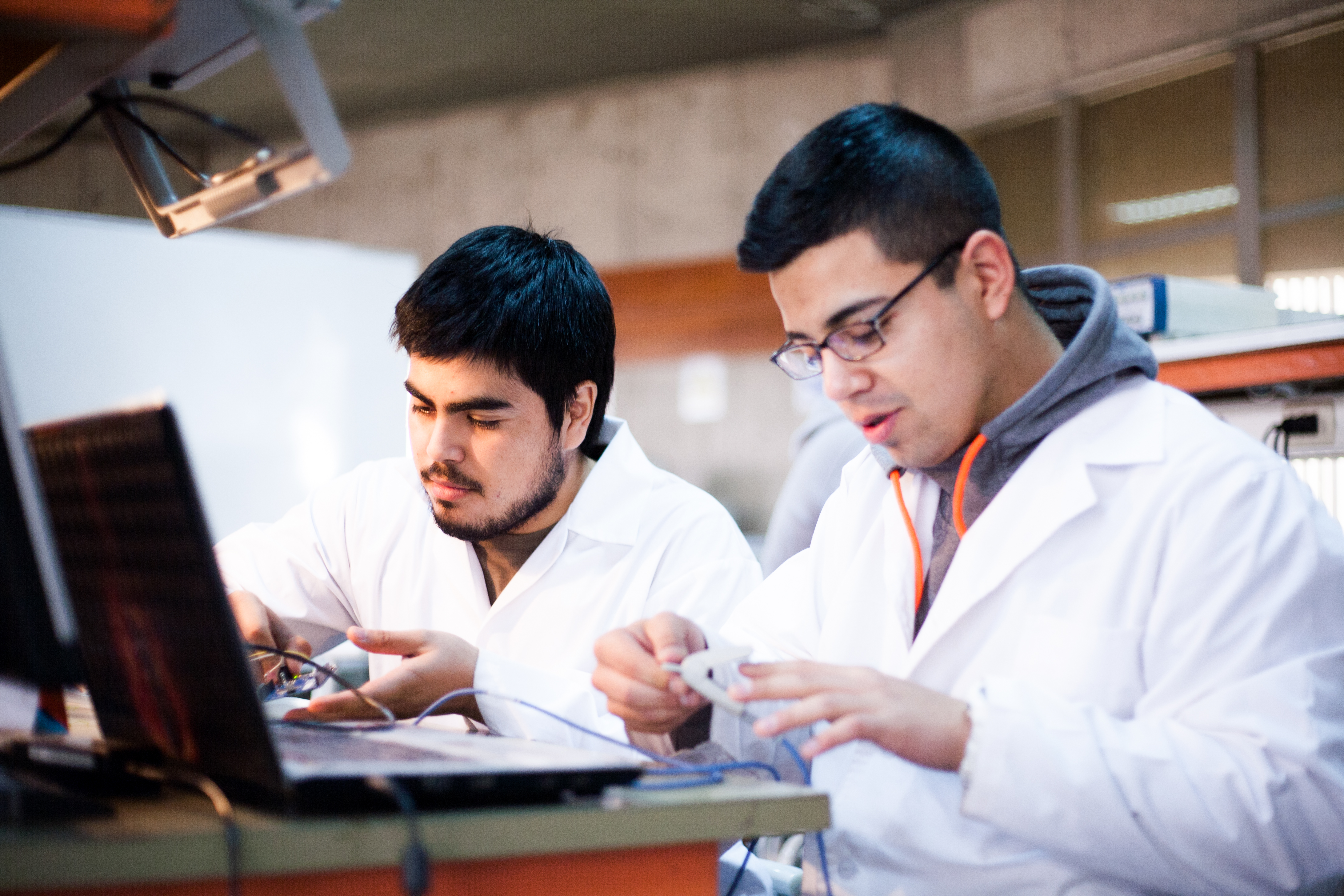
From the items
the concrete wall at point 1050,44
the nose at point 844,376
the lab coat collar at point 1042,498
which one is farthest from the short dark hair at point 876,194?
the concrete wall at point 1050,44

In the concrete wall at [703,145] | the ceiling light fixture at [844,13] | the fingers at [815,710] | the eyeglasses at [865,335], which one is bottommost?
the fingers at [815,710]

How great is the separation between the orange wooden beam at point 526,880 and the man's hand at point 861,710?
134 millimetres

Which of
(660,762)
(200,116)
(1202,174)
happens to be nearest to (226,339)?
(200,116)

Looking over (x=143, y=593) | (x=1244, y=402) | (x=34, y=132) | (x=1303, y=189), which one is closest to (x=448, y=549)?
(x=34, y=132)

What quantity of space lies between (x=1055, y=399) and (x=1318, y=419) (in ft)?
4.21

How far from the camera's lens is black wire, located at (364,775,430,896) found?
0.66m

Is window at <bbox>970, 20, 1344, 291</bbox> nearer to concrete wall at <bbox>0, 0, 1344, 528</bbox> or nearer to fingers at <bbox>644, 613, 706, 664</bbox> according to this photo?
concrete wall at <bbox>0, 0, 1344, 528</bbox>

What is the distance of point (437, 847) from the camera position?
69 cm

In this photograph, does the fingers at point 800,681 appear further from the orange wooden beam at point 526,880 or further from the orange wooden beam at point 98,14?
the orange wooden beam at point 98,14

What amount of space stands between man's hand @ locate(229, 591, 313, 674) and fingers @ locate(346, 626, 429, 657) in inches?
9.1

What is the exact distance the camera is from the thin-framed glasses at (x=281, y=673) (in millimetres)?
1299

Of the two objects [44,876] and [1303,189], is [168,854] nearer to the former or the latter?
[44,876]

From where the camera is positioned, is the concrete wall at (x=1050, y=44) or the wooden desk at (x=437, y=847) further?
the concrete wall at (x=1050, y=44)

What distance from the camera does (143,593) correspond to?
2.52 ft
